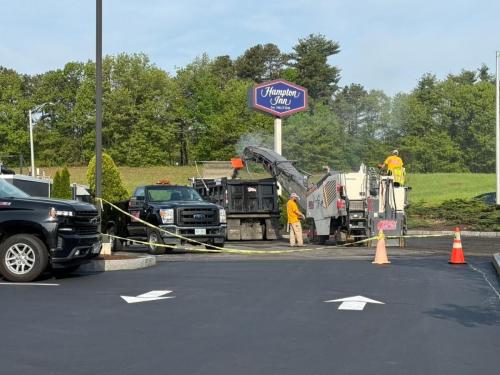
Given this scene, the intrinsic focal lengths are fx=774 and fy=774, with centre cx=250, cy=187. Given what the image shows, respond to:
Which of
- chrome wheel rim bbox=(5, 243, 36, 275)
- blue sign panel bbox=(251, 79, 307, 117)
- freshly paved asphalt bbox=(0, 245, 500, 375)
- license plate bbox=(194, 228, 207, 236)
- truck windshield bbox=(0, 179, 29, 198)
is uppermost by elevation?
blue sign panel bbox=(251, 79, 307, 117)

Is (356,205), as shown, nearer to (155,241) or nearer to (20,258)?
(155,241)

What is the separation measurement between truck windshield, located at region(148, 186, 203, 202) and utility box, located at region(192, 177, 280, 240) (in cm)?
513

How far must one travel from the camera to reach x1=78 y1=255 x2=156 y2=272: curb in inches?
597

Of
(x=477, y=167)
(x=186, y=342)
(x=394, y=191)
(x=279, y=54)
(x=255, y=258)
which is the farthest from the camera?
(x=279, y=54)

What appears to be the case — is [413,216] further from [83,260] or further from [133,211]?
[83,260]

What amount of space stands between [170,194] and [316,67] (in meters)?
80.6

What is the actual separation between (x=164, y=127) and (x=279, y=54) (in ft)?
97.5

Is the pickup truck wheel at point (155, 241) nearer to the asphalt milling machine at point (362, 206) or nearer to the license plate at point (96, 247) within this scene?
the asphalt milling machine at point (362, 206)

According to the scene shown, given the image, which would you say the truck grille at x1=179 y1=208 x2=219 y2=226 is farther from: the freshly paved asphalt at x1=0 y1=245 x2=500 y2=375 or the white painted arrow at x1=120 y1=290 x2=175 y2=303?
the white painted arrow at x1=120 y1=290 x2=175 y2=303

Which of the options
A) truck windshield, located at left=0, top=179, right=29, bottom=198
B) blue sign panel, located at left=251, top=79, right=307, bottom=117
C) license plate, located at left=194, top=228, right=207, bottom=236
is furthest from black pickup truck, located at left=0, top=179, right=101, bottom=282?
blue sign panel, located at left=251, top=79, right=307, bottom=117

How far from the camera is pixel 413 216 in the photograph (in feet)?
120

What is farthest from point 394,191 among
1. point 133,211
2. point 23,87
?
point 23,87

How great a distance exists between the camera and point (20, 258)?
12875mm

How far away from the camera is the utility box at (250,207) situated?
28.3 meters
